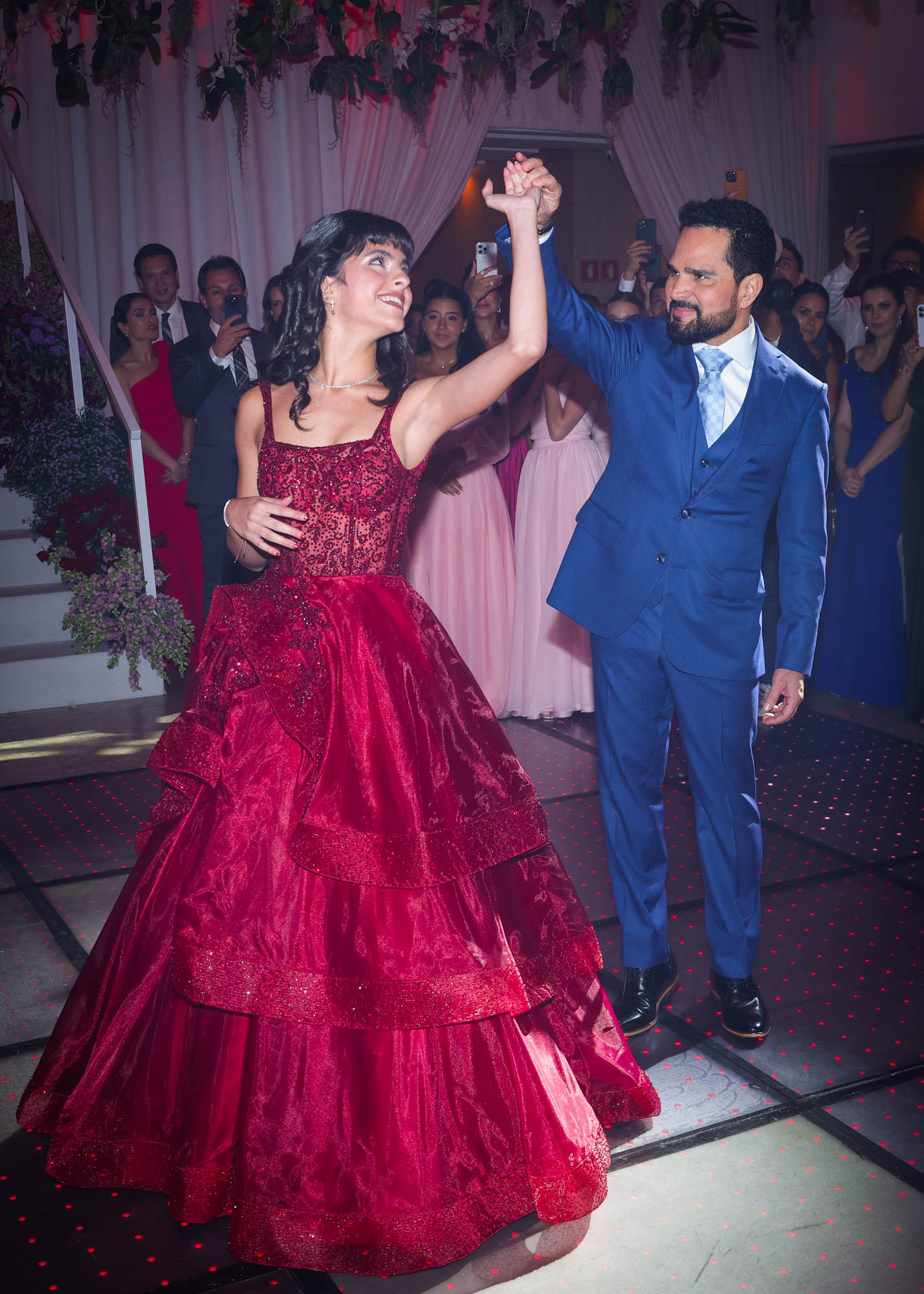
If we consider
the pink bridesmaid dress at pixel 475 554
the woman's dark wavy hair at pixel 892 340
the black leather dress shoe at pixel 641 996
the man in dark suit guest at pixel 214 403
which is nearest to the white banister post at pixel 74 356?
the man in dark suit guest at pixel 214 403

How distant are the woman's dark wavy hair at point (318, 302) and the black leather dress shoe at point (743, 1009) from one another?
4.41ft

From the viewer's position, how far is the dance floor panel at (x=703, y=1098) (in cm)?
189

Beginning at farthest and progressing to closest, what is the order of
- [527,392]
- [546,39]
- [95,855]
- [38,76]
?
[546,39] → [38,76] → [527,392] → [95,855]

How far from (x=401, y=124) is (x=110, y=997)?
6.64 m

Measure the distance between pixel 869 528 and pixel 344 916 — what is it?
12.8 ft

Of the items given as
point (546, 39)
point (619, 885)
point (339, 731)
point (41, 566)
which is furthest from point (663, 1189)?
point (546, 39)

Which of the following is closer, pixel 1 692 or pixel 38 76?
pixel 1 692

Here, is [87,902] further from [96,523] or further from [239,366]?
→ [96,523]

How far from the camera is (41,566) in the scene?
6.02 metres

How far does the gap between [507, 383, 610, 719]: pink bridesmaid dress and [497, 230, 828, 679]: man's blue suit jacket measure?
2.48m

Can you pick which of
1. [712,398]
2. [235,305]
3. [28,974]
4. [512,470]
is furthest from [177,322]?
[712,398]

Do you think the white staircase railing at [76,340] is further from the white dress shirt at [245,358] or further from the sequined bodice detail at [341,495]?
the sequined bodice detail at [341,495]

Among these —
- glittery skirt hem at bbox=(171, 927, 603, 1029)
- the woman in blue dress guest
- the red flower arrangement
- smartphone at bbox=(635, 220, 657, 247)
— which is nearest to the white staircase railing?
the red flower arrangement

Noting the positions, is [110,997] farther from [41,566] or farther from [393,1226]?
[41,566]
